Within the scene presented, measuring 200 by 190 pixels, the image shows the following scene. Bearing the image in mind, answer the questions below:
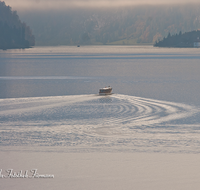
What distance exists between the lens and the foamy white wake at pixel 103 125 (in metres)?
15.6

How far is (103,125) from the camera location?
1970 centimetres

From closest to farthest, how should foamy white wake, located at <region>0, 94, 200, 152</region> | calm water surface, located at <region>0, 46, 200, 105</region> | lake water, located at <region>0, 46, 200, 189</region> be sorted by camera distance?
lake water, located at <region>0, 46, 200, 189</region>, foamy white wake, located at <region>0, 94, 200, 152</region>, calm water surface, located at <region>0, 46, 200, 105</region>

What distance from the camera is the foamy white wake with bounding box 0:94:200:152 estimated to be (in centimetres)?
1556

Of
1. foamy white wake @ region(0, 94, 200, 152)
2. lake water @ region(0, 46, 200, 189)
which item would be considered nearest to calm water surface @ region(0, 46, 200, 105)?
foamy white wake @ region(0, 94, 200, 152)

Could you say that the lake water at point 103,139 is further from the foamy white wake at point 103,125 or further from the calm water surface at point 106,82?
the calm water surface at point 106,82

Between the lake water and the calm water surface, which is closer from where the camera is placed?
the lake water

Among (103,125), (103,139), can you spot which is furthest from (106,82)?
(103,139)

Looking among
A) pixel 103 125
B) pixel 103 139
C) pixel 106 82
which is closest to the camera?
pixel 103 139

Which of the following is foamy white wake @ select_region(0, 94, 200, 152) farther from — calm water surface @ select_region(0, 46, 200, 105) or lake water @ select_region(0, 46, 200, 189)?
calm water surface @ select_region(0, 46, 200, 105)

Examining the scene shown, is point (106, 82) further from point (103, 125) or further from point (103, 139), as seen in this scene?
point (103, 139)

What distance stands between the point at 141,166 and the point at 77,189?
304 centimetres

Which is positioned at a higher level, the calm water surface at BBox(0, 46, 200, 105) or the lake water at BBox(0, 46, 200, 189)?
the lake water at BBox(0, 46, 200, 189)

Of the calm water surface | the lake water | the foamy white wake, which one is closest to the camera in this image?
the lake water

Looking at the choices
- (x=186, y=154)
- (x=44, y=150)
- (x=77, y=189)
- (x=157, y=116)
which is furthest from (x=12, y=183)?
(x=157, y=116)
